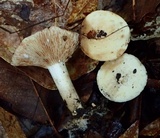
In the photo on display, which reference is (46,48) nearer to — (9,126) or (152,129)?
(9,126)

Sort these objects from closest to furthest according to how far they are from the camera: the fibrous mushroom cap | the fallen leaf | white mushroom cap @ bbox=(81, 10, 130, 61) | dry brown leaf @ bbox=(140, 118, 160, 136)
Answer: the fibrous mushroom cap → white mushroom cap @ bbox=(81, 10, 130, 61) → dry brown leaf @ bbox=(140, 118, 160, 136) → the fallen leaf

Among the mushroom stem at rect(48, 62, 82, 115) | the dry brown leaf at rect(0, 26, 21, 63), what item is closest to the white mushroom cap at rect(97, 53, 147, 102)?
the mushroom stem at rect(48, 62, 82, 115)

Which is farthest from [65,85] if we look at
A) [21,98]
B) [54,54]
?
[21,98]

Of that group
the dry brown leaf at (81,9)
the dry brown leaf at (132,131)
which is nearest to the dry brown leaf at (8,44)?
the dry brown leaf at (81,9)

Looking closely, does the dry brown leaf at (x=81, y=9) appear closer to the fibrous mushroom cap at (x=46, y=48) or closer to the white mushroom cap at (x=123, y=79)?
the fibrous mushroom cap at (x=46, y=48)

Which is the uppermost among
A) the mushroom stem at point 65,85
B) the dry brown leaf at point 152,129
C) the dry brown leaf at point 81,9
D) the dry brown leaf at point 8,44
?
the dry brown leaf at point 81,9

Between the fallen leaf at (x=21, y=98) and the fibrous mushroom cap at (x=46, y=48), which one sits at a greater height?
the fibrous mushroom cap at (x=46, y=48)

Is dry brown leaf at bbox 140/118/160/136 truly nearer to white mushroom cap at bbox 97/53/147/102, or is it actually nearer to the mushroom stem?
white mushroom cap at bbox 97/53/147/102
